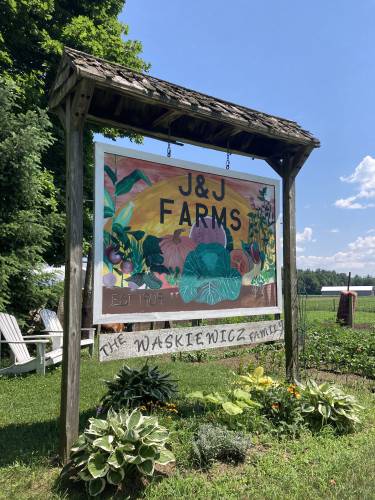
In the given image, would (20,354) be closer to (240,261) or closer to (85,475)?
(240,261)

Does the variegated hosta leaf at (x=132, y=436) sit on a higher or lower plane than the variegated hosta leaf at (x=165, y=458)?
higher

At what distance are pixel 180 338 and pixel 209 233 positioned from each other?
4.10 ft

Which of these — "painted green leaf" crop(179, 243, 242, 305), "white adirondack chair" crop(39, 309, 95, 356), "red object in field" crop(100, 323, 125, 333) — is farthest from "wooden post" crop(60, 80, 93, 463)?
"red object in field" crop(100, 323, 125, 333)

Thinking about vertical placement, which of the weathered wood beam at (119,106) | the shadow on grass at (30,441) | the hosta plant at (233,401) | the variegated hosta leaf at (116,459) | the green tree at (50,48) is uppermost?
the green tree at (50,48)

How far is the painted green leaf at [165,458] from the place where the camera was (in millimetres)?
3336

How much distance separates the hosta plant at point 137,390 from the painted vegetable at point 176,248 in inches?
53.3

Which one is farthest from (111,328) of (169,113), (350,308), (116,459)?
(116,459)

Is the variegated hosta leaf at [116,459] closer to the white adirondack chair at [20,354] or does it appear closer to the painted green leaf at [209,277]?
the painted green leaf at [209,277]

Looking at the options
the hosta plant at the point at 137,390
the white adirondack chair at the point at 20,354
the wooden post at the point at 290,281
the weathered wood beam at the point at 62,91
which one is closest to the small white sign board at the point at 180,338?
the wooden post at the point at 290,281

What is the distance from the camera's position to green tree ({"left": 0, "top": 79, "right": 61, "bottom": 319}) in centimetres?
893

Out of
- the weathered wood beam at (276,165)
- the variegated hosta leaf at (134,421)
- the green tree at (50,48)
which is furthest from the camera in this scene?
the green tree at (50,48)

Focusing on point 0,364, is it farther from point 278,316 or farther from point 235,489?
point 235,489

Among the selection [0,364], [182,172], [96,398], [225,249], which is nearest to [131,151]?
[182,172]

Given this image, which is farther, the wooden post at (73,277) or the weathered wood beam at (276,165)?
the weathered wood beam at (276,165)
